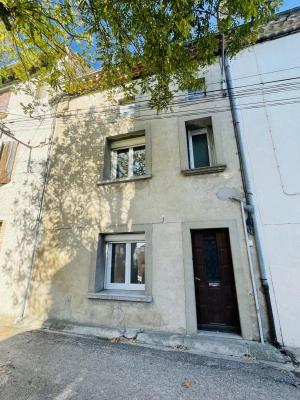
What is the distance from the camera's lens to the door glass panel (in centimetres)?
448

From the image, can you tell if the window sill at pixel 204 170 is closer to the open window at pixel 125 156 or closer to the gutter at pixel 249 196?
the gutter at pixel 249 196

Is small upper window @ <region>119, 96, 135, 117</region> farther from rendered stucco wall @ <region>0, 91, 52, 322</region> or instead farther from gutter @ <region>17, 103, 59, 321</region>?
rendered stucco wall @ <region>0, 91, 52, 322</region>

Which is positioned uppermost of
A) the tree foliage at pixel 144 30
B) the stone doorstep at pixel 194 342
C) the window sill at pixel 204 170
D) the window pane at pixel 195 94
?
Result: the window pane at pixel 195 94

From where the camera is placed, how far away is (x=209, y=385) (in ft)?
8.93

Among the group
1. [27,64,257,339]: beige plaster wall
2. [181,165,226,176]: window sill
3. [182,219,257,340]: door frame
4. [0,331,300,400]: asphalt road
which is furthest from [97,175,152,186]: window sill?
[0,331,300,400]: asphalt road

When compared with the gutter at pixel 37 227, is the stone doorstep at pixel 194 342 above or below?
below

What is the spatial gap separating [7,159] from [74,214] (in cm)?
357

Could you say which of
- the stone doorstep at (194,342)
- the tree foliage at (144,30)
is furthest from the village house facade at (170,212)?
the tree foliage at (144,30)

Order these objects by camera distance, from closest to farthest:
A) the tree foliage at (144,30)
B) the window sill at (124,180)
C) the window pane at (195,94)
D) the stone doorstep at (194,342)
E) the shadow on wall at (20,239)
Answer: the tree foliage at (144,30), the stone doorstep at (194,342), the window sill at (124,180), the shadow on wall at (20,239), the window pane at (195,94)

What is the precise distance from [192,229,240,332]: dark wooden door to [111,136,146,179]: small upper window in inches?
109

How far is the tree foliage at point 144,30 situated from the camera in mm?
3082

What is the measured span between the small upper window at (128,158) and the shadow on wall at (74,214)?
0.41 meters

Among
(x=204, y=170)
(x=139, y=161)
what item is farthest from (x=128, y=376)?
(x=139, y=161)

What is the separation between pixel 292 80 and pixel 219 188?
3475 millimetres
